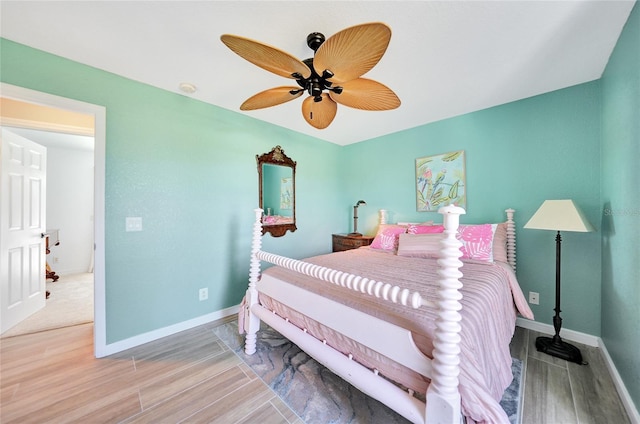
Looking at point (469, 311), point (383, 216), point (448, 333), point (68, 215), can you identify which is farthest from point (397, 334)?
point (68, 215)

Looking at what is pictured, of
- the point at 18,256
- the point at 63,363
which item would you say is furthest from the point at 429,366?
the point at 18,256

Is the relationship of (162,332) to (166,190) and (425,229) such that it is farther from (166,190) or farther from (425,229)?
(425,229)

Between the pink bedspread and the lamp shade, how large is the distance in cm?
49

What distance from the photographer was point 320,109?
1715mm

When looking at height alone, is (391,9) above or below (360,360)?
above

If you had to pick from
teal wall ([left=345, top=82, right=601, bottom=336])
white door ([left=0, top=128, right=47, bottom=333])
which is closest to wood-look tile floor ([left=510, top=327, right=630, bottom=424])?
teal wall ([left=345, top=82, right=601, bottom=336])

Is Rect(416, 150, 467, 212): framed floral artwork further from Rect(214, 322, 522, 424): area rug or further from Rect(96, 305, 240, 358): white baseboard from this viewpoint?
Rect(96, 305, 240, 358): white baseboard

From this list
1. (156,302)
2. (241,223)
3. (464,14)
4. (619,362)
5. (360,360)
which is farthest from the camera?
(241,223)

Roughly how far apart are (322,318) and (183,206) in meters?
1.83

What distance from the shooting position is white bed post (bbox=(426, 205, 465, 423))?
0.90 metres

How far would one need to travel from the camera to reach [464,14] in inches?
54.3

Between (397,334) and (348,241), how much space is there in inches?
97.4

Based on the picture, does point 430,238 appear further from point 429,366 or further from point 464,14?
point 464,14

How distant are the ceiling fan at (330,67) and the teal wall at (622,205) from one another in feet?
4.55
